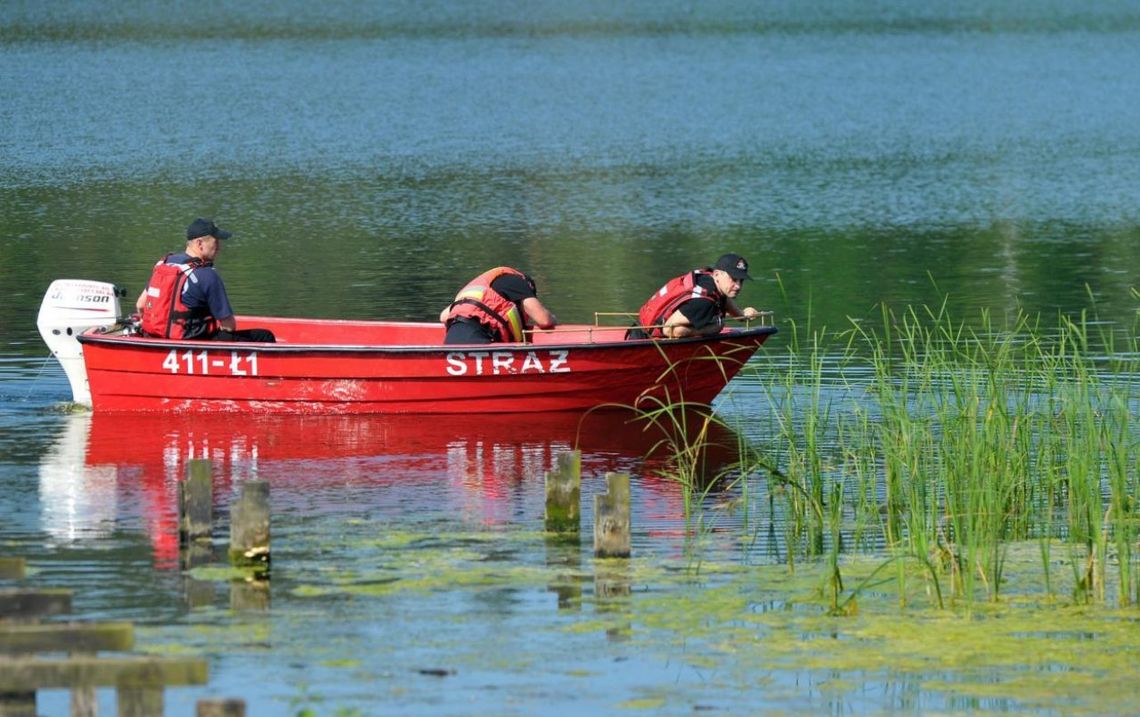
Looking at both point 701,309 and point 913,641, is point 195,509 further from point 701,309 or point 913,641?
point 701,309

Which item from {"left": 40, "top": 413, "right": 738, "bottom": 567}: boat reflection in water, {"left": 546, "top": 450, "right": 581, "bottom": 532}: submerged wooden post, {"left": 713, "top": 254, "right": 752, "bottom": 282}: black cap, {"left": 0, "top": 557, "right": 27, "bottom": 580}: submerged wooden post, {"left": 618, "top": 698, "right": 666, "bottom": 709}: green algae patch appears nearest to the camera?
{"left": 618, "top": 698, "right": 666, "bottom": 709}: green algae patch

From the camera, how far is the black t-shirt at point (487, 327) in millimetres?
16203

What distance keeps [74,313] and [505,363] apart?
316 cm

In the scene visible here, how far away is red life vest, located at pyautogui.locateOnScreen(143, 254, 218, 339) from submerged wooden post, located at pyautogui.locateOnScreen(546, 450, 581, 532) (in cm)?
472

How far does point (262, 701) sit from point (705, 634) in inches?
82.3

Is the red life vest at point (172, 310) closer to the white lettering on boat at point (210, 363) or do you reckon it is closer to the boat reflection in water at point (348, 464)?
the white lettering on boat at point (210, 363)

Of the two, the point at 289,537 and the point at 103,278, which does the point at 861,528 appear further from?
the point at 103,278

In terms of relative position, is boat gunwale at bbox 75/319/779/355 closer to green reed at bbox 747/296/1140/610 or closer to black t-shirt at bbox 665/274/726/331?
black t-shirt at bbox 665/274/726/331

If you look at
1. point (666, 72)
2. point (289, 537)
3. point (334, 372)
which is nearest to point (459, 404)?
point (334, 372)

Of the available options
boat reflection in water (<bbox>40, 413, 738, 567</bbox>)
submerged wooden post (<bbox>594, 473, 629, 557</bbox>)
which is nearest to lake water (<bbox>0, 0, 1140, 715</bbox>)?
boat reflection in water (<bbox>40, 413, 738, 567</bbox>)

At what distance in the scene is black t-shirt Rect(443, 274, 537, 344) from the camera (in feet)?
53.2

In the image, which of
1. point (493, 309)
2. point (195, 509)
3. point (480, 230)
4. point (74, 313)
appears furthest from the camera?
point (480, 230)

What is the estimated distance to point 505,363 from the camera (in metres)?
16.1

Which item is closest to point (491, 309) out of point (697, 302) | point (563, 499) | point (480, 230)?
point (697, 302)
